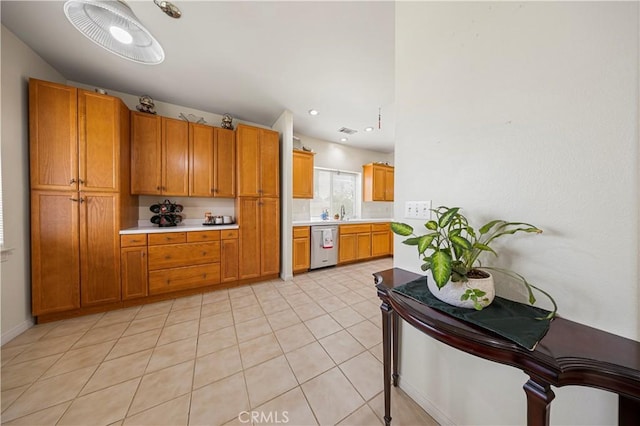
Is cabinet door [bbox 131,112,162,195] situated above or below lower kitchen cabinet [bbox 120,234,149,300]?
above

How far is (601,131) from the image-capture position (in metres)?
0.66

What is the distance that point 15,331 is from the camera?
68.2 inches

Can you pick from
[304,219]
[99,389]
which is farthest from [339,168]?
[99,389]

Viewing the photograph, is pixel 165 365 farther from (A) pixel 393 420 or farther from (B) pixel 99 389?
(A) pixel 393 420

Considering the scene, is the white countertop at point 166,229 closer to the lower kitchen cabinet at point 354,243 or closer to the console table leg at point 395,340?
the lower kitchen cabinet at point 354,243

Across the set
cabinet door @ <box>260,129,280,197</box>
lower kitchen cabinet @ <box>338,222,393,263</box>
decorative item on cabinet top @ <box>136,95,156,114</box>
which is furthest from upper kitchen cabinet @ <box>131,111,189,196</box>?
lower kitchen cabinet @ <box>338,222,393,263</box>

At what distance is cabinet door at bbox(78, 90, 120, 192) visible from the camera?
201 centimetres

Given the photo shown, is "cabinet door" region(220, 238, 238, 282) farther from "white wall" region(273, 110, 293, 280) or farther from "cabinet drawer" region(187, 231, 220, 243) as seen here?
"white wall" region(273, 110, 293, 280)

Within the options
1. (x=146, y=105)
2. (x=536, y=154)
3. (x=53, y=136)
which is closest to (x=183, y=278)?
(x=53, y=136)

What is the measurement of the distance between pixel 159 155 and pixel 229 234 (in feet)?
4.40

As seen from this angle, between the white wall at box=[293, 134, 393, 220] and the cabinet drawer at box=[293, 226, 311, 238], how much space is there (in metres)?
0.59

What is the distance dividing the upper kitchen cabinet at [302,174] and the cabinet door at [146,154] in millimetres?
1950

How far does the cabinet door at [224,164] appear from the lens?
9.47 ft

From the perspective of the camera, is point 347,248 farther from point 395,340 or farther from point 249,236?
point 395,340
